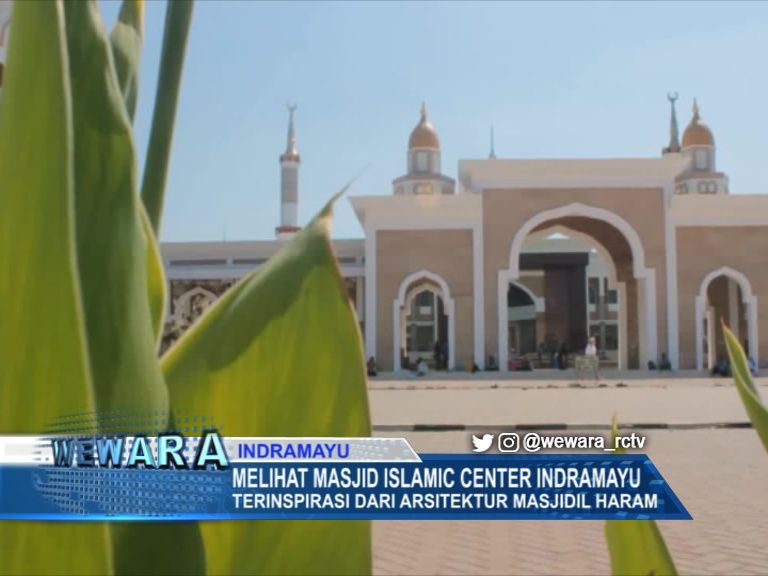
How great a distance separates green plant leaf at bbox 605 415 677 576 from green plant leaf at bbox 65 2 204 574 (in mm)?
237

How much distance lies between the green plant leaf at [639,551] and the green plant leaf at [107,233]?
0.78 feet

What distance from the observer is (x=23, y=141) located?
1.05 ft

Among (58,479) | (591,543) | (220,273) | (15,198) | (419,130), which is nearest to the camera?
(15,198)

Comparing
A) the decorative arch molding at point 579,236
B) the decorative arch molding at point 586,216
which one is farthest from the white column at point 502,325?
the decorative arch molding at point 579,236

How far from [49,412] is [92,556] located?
0.23 feet

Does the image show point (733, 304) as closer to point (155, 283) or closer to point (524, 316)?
point (524, 316)

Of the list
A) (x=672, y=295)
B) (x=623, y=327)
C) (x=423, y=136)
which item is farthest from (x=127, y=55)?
(x=423, y=136)

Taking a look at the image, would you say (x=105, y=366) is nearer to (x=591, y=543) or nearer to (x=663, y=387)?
(x=591, y=543)

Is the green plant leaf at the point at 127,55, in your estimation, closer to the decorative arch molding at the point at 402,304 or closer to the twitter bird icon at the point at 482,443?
the twitter bird icon at the point at 482,443

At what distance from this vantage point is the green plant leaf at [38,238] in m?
0.32

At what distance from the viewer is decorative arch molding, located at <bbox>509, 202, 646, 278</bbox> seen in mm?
17391

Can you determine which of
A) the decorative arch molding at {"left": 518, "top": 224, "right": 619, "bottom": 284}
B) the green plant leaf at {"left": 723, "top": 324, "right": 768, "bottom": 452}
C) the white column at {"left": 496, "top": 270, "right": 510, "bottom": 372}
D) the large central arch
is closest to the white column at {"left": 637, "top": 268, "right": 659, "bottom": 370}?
the large central arch

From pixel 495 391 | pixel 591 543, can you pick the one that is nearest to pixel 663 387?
pixel 495 391

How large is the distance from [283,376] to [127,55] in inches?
9.1
